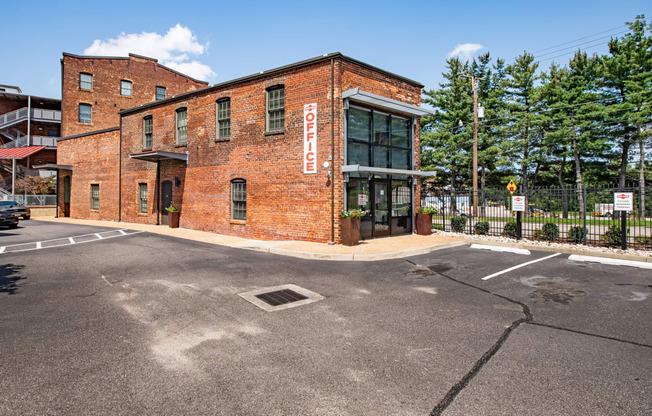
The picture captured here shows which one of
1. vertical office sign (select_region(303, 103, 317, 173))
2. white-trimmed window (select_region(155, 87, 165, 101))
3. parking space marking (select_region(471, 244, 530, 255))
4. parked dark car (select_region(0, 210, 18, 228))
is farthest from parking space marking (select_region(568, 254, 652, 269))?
white-trimmed window (select_region(155, 87, 165, 101))

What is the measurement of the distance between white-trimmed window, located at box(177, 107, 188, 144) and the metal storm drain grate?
549 inches

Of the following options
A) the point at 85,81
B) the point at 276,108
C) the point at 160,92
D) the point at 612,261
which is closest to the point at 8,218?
the point at 276,108

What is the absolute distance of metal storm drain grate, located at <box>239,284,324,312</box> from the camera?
588cm

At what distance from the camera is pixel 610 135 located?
31.1 meters

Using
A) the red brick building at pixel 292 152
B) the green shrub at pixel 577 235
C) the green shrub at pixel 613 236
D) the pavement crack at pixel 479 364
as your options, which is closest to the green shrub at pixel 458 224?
the red brick building at pixel 292 152

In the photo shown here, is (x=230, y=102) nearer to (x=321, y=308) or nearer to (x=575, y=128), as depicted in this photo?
(x=321, y=308)

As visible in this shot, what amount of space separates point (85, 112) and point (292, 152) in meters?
29.8

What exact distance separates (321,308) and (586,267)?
24.5 feet

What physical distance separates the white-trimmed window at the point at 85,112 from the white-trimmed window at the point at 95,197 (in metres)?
12.6

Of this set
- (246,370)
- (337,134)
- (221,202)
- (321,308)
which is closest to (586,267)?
(321,308)

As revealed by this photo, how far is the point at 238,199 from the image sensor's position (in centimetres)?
1579

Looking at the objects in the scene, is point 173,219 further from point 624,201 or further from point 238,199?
Answer: point 624,201

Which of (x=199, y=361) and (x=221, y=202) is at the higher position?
(x=221, y=202)

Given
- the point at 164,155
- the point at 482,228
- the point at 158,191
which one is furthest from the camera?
the point at 158,191
